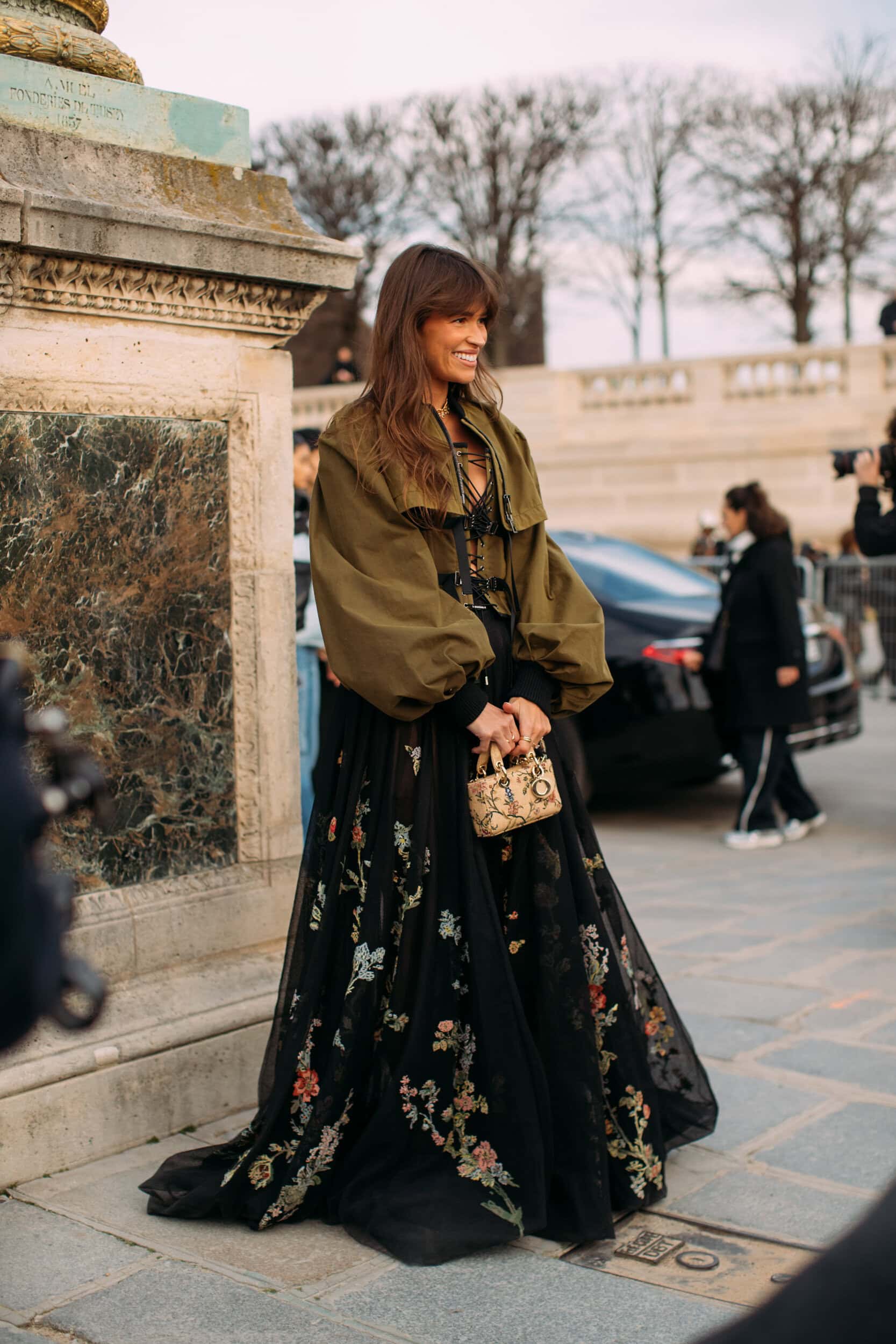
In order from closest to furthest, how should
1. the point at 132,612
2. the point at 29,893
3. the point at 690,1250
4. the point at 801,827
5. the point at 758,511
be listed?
the point at 29,893
the point at 690,1250
the point at 132,612
the point at 758,511
the point at 801,827

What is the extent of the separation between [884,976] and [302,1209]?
2.70 metres

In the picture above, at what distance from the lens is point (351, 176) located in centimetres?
4094

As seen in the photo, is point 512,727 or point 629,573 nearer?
point 512,727

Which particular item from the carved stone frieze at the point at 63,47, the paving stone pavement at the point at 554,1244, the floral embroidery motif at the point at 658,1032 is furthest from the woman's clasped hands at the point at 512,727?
the carved stone frieze at the point at 63,47

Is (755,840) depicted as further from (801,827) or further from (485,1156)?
(485,1156)

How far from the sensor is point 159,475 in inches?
140

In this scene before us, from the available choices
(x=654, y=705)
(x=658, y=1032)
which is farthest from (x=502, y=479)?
(x=654, y=705)

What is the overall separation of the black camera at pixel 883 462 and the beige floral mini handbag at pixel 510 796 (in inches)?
136

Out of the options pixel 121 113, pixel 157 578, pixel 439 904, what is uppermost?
pixel 121 113

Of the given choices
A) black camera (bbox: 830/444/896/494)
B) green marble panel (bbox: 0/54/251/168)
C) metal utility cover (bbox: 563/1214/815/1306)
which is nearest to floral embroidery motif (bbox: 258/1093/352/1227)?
metal utility cover (bbox: 563/1214/815/1306)

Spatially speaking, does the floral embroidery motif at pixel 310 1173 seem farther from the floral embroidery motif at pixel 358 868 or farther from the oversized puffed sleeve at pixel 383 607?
the oversized puffed sleeve at pixel 383 607

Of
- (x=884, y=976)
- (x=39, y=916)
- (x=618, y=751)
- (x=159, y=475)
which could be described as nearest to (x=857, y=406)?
(x=618, y=751)

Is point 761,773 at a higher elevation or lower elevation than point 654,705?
lower

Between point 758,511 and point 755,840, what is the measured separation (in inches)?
66.7
